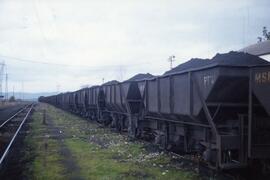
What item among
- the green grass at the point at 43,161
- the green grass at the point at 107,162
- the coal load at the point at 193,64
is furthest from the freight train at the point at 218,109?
the green grass at the point at 43,161

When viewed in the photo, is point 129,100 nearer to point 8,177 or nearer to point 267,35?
point 8,177

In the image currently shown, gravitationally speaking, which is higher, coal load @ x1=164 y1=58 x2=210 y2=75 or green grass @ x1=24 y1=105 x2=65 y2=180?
coal load @ x1=164 y1=58 x2=210 y2=75

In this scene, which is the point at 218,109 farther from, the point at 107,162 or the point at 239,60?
the point at 107,162

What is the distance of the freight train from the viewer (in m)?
9.34

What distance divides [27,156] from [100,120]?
46.3 feet

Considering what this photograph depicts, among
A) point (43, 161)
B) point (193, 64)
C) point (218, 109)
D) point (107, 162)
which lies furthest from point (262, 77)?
point (43, 161)

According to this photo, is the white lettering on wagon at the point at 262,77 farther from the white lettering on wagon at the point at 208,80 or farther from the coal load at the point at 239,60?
the coal load at the point at 239,60

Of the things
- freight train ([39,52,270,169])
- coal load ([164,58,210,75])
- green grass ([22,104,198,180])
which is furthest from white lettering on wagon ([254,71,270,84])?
coal load ([164,58,210,75])

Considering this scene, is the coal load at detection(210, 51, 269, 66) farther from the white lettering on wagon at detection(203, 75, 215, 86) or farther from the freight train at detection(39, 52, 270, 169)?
the white lettering on wagon at detection(203, 75, 215, 86)

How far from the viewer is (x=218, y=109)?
33.8ft

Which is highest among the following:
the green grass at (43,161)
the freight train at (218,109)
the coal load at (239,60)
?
the coal load at (239,60)

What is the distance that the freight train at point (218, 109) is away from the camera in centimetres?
934

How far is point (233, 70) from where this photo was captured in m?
9.66

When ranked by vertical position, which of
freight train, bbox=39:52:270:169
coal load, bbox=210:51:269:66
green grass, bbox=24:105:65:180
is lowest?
green grass, bbox=24:105:65:180
